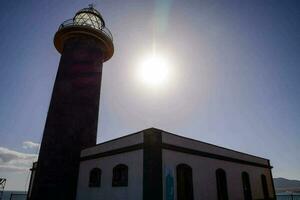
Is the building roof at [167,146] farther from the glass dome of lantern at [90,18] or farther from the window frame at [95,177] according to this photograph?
the glass dome of lantern at [90,18]

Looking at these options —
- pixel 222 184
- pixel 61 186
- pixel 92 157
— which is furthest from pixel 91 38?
pixel 222 184

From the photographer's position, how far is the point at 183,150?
11695mm

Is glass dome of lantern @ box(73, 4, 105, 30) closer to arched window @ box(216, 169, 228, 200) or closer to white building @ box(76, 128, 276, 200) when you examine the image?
white building @ box(76, 128, 276, 200)

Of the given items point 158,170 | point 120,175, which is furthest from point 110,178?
point 158,170

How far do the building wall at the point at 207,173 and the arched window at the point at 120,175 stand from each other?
2.15 meters

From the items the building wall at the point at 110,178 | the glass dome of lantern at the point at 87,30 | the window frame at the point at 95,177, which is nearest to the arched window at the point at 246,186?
the building wall at the point at 110,178

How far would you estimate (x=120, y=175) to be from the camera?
11.1 m

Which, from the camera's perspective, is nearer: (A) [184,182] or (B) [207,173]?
(A) [184,182]

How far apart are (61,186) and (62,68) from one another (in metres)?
8.69

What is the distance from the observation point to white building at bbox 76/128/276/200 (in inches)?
388

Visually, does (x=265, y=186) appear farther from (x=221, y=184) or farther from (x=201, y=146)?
(x=201, y=146)

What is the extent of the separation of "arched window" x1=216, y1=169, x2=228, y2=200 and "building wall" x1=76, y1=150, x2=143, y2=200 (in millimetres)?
6288

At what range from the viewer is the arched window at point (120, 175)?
34.9 ft

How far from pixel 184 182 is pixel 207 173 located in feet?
7.22
